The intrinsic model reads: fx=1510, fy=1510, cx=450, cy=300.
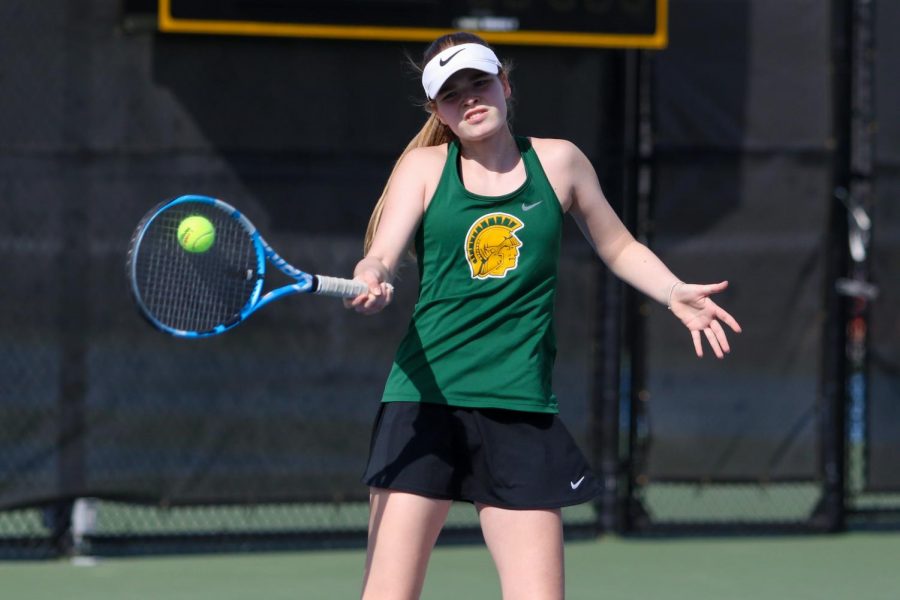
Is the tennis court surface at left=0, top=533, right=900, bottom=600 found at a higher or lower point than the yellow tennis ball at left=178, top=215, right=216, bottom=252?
lower

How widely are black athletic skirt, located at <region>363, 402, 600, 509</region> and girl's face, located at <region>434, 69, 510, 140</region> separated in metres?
0.61

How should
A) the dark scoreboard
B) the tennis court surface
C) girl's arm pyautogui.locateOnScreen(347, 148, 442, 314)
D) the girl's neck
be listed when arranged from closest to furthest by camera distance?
girl's arm pyautogui.locateOnScreen(347, 148, 442, 314) → the girl's neck → the tennis court surface → the dark scoreboard

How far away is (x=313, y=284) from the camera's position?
10.2 ft

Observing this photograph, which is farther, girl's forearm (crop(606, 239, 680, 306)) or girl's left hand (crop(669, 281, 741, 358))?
girl's forearm (crop(606, 239, 680, 306))

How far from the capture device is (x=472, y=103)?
3275 millimetres

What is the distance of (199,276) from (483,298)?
2.14ft

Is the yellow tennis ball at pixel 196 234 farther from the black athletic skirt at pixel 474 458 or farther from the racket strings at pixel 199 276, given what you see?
the black athletic skirt at pixel 474 458

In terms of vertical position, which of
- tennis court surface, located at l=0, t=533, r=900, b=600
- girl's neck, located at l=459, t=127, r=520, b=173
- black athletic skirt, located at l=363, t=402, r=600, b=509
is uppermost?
girl's neck, located at l=459, t=127, r=520, b=173

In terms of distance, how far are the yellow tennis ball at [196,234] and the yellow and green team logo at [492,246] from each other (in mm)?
597

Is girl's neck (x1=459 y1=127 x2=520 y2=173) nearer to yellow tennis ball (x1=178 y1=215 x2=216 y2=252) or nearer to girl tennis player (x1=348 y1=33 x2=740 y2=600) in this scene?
girl tennis player (x1=348 y1=33 x2=740 y2=600)

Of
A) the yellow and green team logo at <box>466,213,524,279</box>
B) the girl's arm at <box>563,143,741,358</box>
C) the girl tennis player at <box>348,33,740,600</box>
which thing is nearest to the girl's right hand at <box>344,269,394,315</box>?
the girl tennis player at <box>348,33,740,600</box>

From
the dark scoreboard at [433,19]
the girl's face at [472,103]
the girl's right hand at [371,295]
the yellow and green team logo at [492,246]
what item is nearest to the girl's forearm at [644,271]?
the yellow and green team logo at [492,246]

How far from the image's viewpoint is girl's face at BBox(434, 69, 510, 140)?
326 centimetres

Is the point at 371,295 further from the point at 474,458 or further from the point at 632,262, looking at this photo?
the point at 632,262
